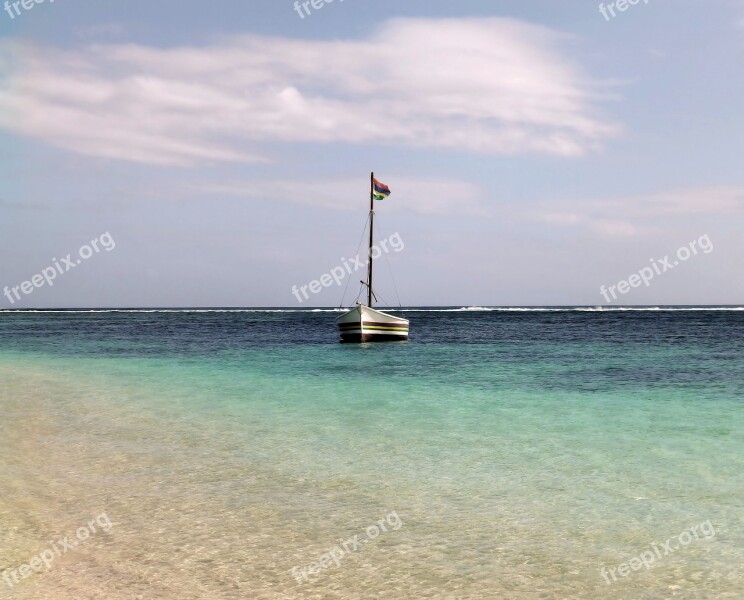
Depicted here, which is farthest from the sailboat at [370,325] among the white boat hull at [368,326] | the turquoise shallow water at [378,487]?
the turquoise shallow water at [378,487]

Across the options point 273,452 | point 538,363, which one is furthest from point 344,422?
point 538,363

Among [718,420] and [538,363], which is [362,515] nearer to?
[718,420]

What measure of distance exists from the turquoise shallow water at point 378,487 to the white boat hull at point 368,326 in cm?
2306

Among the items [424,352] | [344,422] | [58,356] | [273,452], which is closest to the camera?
[273,452]

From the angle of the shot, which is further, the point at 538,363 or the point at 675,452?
the point at 538,363

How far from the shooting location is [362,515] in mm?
8250

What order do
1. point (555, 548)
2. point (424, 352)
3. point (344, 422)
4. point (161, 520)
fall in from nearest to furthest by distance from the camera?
point (555, 548) → point (161, 520) → point (344, 422) → point (424, 352)

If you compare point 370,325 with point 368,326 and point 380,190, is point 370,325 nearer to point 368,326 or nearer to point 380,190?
point 368,326

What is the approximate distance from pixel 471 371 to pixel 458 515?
20013mm

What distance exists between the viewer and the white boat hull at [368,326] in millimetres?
45281

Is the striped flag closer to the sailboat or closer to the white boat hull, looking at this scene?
the sailboat

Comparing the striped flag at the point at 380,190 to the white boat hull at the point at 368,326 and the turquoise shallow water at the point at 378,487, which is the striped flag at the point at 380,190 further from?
the turquoise shallow water at the point at 378,487

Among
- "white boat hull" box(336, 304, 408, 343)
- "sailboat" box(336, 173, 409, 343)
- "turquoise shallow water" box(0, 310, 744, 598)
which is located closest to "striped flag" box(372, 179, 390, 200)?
"sailboat" box(336, 173, 409, 343)

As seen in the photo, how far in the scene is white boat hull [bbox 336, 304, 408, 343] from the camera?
1783 inches
